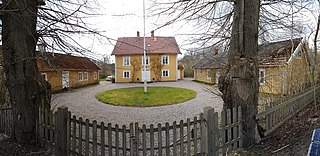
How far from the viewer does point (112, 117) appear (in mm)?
11359

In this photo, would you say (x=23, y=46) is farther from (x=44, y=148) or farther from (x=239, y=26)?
(x=239, y=26)

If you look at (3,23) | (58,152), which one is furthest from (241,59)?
(3,23)

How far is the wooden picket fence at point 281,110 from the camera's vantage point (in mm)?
5621

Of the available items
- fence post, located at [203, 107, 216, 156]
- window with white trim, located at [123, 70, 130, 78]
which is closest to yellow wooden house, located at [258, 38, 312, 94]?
fence post, located at [203, 107, 216, 156]

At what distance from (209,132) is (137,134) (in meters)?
1.37

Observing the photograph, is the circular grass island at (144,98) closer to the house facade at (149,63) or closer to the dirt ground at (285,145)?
the dirt ground at (285,145)

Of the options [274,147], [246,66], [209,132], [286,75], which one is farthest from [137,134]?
[286,75]

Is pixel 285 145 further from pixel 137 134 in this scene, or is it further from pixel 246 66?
pixel 137 134

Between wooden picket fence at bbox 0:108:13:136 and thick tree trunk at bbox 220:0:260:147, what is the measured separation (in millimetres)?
5672

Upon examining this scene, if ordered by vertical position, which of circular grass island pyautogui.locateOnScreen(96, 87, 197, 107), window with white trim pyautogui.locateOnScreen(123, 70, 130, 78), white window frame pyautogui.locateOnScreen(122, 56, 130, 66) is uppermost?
white window frame pyautogui.locateOnScreen(122, 56, 130, 66)

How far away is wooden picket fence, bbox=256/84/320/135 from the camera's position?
221 inches

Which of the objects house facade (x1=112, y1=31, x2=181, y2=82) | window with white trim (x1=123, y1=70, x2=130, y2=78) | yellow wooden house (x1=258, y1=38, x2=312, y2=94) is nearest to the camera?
yellow wooden house (x1=258, y1=38, x2=312, y2=94)

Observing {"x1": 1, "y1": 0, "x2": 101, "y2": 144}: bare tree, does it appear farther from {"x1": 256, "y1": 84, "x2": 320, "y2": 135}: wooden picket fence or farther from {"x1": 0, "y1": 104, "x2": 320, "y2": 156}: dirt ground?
{"x1": 256, "y1": 84, "x2": 320, "y2": 135}: wooden picket fence

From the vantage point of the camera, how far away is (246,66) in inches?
182
